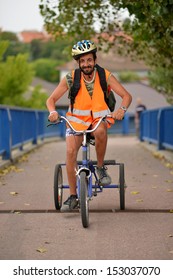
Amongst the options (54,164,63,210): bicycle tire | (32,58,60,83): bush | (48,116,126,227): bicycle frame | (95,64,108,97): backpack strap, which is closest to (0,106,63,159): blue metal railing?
(54,164,63,210): bicycle tire

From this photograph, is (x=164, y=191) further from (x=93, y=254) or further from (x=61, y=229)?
(x=93, y=254)

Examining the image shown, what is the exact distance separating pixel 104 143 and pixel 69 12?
35.3 feet

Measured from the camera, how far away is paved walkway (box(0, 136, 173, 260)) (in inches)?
248

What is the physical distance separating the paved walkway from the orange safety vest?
103cm

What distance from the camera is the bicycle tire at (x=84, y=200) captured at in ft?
23.7

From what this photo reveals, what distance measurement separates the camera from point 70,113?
25.6ft

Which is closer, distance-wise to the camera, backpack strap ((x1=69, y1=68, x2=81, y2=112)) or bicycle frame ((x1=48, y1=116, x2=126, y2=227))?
bicycle frame ((x1=48, y1=116, x2=126, y2=227))

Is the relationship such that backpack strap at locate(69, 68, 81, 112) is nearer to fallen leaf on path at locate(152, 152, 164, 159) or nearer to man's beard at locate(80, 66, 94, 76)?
man's beard at locate(80, 66, 94, 76)

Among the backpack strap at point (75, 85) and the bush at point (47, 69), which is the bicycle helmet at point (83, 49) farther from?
the bush at point (47, 69)

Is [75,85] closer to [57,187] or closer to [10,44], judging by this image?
[57,187]

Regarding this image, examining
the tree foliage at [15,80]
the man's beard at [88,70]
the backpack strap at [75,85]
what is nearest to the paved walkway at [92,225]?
the backpack strap at [75,85]

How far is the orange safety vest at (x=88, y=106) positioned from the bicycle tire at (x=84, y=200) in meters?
0.56
